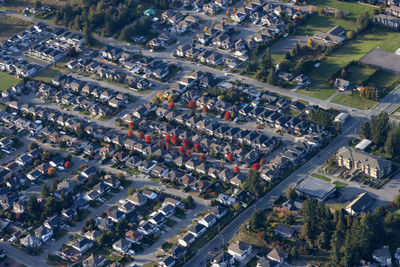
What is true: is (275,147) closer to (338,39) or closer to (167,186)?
(167,186)

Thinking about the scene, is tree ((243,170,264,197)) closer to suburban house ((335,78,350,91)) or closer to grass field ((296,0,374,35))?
suburban house ((335,78,350,91))

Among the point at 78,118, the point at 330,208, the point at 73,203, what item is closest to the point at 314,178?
the point at 330,208

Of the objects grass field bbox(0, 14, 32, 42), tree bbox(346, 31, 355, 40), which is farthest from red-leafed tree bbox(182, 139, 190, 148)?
grass field bbox(0, 14, 32, 42)

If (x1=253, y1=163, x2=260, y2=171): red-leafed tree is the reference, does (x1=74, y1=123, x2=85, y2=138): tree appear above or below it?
below

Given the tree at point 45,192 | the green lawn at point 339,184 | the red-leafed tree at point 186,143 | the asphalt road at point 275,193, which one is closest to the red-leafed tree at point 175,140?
the red-leafed tree at point 186,143

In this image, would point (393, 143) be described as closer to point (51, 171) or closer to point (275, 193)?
point (275, 193)
